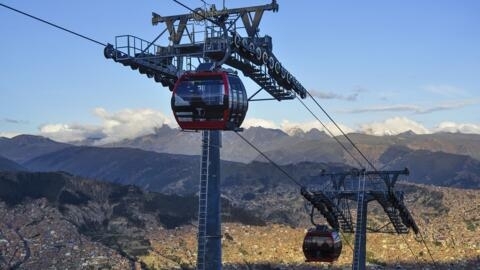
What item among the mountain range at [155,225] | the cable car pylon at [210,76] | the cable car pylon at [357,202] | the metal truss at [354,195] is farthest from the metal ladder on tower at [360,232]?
the mountain range at [155,225]

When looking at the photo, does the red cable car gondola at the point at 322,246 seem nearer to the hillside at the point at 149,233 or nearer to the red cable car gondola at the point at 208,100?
the red cable car gondola at the point at 208,100

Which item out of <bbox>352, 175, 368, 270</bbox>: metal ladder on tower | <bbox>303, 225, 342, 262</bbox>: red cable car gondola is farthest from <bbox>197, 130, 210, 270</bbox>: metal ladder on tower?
→ <bbox>352, 175, 368, 270</bbox>: metal ladder on tower

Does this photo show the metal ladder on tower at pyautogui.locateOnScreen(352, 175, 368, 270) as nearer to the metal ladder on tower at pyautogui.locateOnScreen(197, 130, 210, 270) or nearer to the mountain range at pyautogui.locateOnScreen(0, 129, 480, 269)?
the metal ladder on tower at pyautogui.locateOnScreen(197, 130, 210, 270)

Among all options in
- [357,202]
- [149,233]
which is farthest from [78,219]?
[357,202]

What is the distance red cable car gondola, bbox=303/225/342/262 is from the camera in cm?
3303

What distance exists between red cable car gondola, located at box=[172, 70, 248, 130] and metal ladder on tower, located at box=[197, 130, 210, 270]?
140 cm

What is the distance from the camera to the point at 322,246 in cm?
3312

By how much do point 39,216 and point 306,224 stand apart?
1338 inches

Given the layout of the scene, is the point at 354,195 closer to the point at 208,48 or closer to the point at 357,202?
the point at 357,202

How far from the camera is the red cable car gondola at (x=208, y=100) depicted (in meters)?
18.7

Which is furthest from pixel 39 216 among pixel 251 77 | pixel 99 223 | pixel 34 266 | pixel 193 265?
pixel 251 77

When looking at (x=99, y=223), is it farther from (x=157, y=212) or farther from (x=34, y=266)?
(x=34, y=266)

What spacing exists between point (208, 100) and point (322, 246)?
16.6 metres

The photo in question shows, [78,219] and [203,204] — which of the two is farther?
[78,219]
